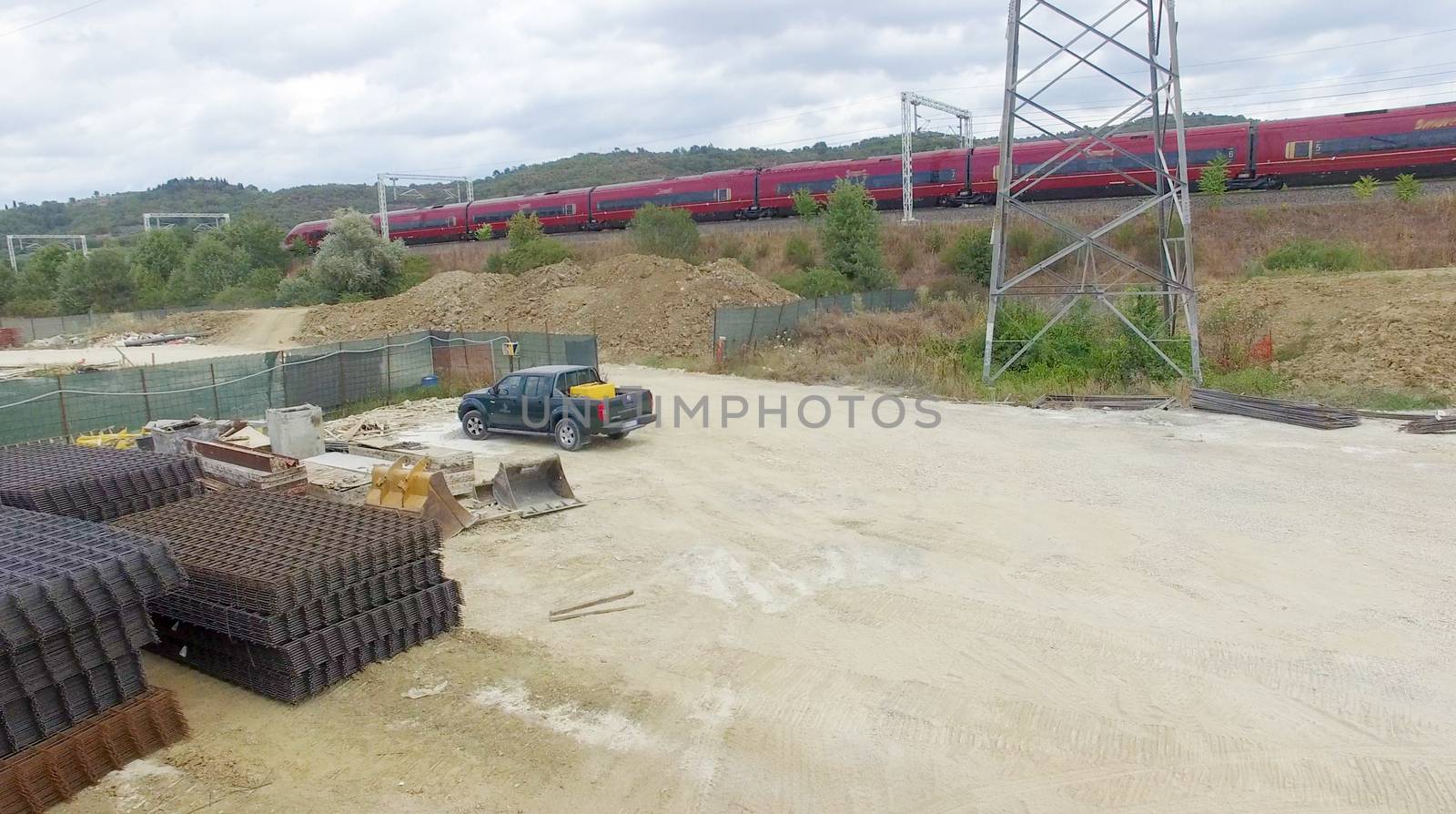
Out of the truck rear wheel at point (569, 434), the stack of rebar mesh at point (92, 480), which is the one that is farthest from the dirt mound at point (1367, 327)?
the stack of rebar mesh at point (92, 480)

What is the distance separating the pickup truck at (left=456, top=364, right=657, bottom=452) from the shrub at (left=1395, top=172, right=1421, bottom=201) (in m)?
32.0

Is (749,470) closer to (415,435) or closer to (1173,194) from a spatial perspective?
(415,435)

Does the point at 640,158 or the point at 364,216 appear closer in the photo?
the point at 364,216

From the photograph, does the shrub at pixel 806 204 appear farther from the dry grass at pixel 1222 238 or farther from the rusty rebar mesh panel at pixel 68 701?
the rusty rebar mesh panel at pixel 68 701

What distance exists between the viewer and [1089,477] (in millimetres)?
13453

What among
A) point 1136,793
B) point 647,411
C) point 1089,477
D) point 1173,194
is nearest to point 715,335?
point 647,411

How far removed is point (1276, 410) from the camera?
675 inches

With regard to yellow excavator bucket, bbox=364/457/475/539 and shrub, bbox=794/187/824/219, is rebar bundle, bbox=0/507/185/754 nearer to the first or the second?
yellow excavator bucket, bbox=364/457/475/539

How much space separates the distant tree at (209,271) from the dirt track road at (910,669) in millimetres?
58869

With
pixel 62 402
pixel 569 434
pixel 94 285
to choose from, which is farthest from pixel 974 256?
pixel 94 285

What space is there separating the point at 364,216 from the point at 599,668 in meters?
49.6

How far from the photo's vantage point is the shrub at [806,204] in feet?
146

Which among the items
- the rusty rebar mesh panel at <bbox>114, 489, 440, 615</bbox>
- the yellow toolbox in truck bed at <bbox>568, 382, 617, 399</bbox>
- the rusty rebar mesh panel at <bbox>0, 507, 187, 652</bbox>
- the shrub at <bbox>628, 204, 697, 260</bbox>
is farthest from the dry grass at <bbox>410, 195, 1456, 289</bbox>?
the rusty rebar mesh panel at <bbox>0, 507, 187, 652</bbox>

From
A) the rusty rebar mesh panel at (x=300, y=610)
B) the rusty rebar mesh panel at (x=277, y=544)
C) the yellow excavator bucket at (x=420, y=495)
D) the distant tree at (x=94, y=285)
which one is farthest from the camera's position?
the distant tree at (x=94, y=285)
